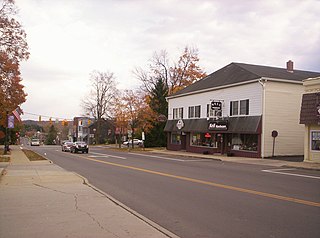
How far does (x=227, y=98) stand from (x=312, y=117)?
11447 mm

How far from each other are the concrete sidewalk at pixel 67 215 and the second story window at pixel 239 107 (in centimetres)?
2394

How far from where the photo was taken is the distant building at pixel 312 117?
26359 mm

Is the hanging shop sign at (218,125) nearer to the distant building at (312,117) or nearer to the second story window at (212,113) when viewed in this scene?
the second story window at (212,113)

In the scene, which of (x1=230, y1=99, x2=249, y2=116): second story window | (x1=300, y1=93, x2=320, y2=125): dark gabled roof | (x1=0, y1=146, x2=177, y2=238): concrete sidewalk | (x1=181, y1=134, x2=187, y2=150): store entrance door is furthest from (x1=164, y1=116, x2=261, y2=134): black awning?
(x1=0, y1=146, x2=177, y2=238): concrete sidewalk

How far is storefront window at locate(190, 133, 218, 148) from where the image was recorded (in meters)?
39.6

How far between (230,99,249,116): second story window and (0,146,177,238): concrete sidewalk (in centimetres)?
2394

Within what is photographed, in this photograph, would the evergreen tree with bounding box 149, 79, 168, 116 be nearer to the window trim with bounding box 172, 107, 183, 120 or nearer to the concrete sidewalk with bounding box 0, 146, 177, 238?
the window trim with bounding box 172, 107, 183, 120

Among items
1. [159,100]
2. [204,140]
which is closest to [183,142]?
[204,140]

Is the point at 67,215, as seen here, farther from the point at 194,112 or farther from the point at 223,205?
the point at 194,112

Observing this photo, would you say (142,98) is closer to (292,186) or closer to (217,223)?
(292,186)

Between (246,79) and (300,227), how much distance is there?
90.9ft

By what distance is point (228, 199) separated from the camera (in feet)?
36.6

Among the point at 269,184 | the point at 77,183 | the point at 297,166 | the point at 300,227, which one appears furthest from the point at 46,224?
the point at 297,166

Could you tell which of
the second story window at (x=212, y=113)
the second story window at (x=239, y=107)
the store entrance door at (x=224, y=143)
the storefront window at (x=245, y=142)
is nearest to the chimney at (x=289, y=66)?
the second story window at (x=239, y=107)
